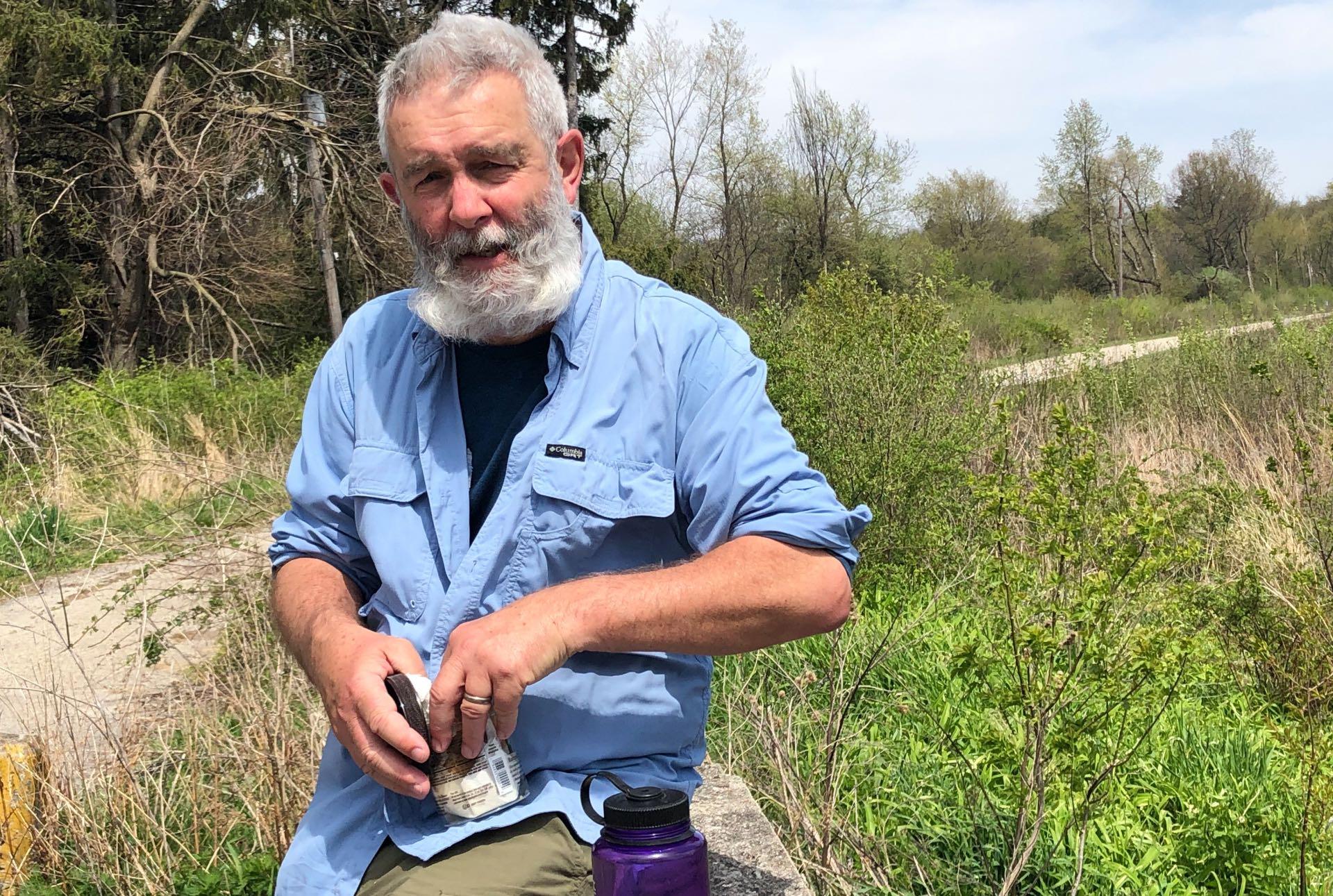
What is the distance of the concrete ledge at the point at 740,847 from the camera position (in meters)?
2.20

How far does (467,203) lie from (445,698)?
0.89 m

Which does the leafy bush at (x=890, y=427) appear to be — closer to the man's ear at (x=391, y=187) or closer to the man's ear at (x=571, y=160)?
the man's ear at (x=571, y=160)

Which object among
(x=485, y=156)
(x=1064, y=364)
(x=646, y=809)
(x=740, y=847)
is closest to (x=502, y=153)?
(x=485, y=156)

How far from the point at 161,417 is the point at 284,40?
8277 millimetres

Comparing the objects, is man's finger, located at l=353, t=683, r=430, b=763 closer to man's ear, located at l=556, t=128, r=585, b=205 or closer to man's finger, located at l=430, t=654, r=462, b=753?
man's finger, located at l=430, t=654, r=462, b=753

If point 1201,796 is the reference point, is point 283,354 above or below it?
above

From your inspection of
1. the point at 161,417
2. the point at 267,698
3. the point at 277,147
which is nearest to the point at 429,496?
the point at 267,698

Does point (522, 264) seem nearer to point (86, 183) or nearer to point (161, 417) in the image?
point (161, 417)

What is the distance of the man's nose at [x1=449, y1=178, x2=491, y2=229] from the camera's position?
2023 mm

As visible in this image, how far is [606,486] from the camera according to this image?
1.85 meters

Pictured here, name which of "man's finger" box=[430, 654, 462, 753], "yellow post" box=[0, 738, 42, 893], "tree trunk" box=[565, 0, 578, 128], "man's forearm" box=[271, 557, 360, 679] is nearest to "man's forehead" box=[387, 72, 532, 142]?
"man's forearm" box=[271, 557, 360, 679]

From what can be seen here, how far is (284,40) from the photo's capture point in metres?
17.4

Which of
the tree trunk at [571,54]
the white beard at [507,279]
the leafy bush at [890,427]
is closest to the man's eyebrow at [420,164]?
the white beard at [507,279]

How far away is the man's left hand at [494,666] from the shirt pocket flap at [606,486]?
227 millimetres
